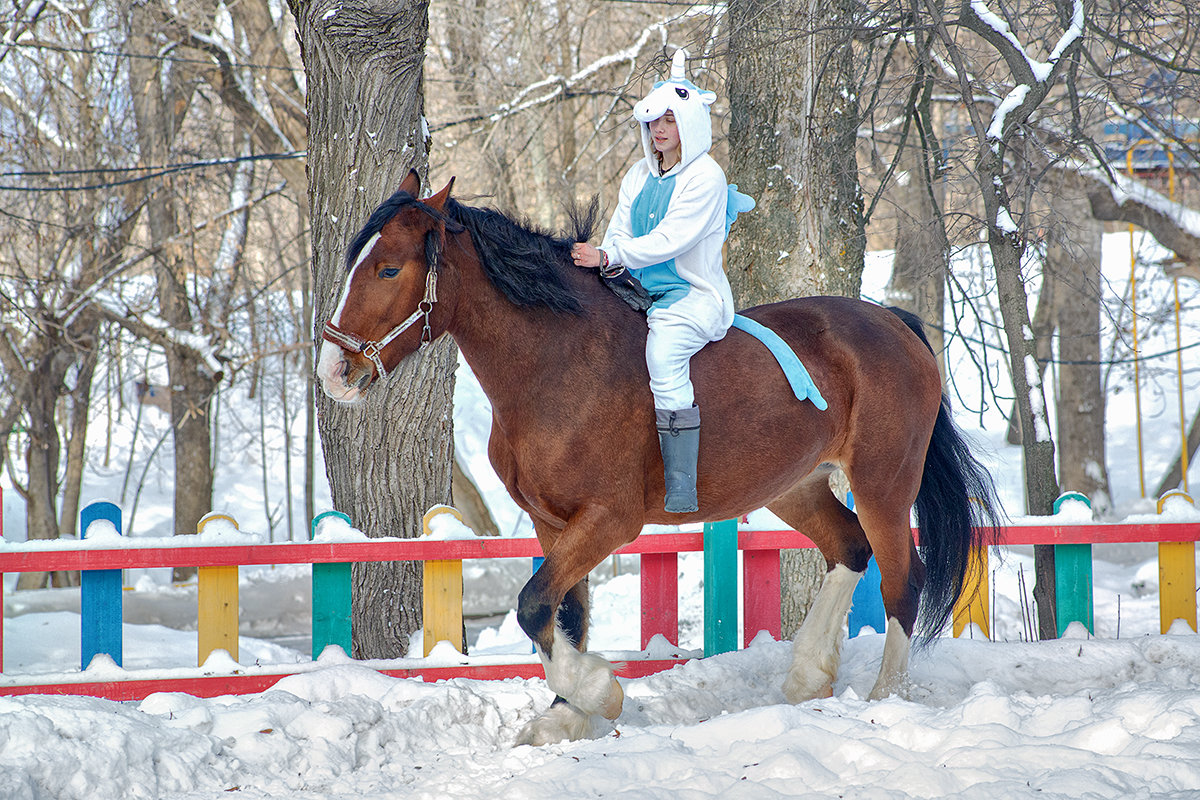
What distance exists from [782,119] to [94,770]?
4409 mm

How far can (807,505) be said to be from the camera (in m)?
4.24

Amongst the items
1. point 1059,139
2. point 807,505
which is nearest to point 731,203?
point 807,505

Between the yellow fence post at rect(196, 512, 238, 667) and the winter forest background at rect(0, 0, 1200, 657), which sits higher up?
the winter forest background at rect(0, 0, 1200, 657)

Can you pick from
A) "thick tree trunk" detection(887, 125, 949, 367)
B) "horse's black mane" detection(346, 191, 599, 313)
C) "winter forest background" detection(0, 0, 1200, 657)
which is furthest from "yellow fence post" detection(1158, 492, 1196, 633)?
"horse's black mane" detection(346, 191, 599, 313)

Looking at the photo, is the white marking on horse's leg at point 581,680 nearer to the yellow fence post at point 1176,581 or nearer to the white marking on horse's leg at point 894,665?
the white marking on horse's leg at point 894,665

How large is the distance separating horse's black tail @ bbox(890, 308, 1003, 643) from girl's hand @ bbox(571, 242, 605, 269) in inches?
62.2

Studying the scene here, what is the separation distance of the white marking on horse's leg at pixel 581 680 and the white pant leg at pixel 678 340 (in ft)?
3.03

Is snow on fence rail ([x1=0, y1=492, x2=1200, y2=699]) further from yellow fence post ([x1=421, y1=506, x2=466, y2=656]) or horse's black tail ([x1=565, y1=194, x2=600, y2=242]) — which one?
horse's black tail ([x1=565, y1=194, x2=600, y2=242])

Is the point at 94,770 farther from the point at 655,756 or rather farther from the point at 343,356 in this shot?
the point at 655,756

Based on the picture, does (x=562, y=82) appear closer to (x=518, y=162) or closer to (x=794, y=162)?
(x=518, y=162)

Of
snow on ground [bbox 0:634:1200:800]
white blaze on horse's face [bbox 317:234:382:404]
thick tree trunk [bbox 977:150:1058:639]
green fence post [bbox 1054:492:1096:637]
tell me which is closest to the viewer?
snow on ground [bbox 0:634:1200:800]

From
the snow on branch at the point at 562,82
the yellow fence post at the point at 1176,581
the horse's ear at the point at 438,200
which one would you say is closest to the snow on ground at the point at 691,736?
the yellow fence post at the point at 1176,581

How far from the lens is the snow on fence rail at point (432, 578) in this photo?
4.09 metres

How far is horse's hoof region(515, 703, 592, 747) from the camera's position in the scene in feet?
10.6
